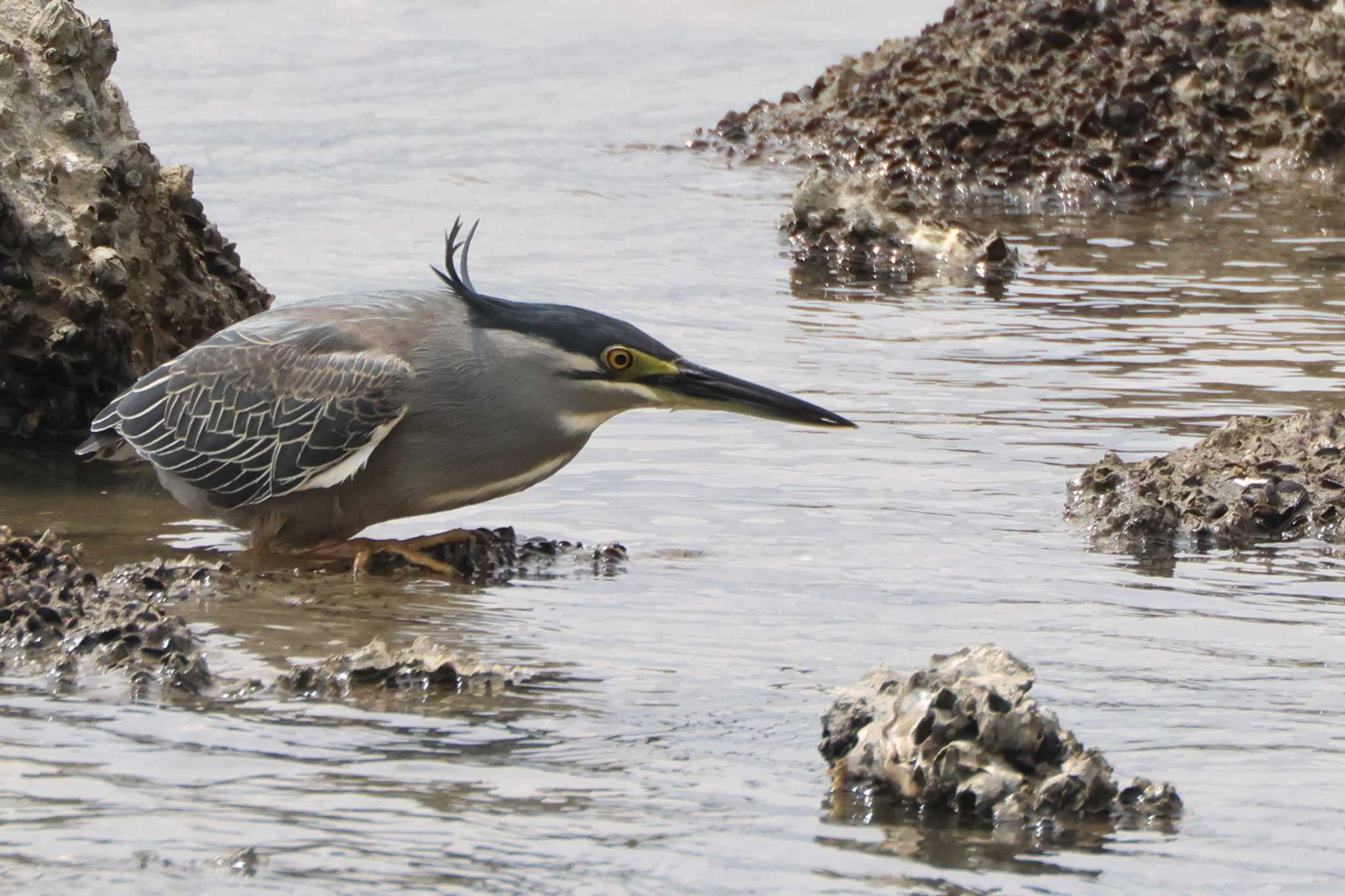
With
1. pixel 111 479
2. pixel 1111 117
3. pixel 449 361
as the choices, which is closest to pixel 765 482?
pixel 449 361

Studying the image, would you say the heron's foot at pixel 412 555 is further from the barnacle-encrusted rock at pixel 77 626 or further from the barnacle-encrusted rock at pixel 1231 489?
the barnacle-encrusted rock at pixel 1231 489

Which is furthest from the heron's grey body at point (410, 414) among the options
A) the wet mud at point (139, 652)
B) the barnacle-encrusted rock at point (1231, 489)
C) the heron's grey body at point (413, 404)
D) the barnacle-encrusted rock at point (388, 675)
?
the barnacle-encrusted rock at point (1231, 489)

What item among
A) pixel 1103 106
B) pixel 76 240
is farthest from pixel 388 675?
pixel 1103 106

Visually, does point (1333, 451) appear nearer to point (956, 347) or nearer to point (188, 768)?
point (956, 347)

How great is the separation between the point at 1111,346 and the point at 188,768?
576cm

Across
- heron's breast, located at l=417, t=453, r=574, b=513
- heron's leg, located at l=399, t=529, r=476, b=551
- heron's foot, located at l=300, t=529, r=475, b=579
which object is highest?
heron's breast, located at l=417, t=453, r=574, b=513

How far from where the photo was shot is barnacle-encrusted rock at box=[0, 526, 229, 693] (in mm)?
4793

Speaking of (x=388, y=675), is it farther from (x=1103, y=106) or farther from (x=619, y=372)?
(x=1103, y=106)

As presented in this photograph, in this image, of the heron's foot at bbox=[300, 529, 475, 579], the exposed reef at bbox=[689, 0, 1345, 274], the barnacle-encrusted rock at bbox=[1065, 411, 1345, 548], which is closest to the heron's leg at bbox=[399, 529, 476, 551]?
the heron's foot at bbox=[300, 529, 475, 579]

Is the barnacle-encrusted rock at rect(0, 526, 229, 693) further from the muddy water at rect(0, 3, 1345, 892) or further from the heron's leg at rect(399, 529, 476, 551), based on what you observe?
the heron's leg at rect(399, 529, 476, 551)

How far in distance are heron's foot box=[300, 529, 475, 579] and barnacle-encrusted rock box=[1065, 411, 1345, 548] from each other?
6.56 feet

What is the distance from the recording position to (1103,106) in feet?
41.7

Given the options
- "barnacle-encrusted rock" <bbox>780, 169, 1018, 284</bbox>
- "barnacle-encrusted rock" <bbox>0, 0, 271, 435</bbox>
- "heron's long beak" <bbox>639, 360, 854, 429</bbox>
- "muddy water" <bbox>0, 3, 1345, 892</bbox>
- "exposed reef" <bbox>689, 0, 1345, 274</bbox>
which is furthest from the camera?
"exposed reef" <bbox>689, 0, 1345, 274</bbox>

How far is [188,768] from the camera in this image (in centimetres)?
415
